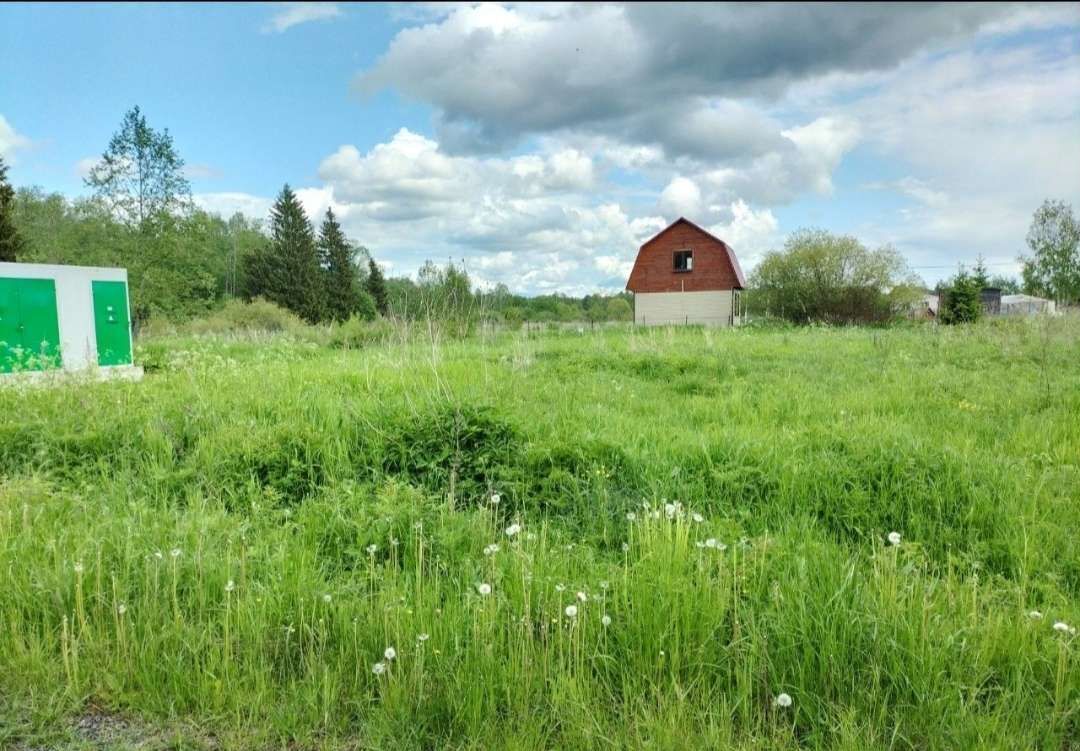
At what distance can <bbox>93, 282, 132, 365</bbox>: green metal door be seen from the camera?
11.8m

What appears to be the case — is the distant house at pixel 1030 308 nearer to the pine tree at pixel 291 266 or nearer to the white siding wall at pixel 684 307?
the white siding wall at pixel 684 307

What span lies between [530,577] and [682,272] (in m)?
34.5

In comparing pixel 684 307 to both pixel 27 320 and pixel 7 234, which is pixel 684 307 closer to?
pixel 27 320

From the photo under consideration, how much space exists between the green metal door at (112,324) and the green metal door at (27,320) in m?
0.83

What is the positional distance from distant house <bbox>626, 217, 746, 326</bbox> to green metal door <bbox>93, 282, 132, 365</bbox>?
2828 cm

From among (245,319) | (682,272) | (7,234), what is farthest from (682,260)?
(7,234)

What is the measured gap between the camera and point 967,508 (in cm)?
409

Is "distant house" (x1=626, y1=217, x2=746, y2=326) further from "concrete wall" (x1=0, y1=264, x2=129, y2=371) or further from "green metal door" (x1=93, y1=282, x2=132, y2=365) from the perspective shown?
"concrete wall" (x1=0, y1=264, x2=129, y2=371)

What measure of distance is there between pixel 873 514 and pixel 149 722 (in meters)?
4.33

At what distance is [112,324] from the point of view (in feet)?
39.6

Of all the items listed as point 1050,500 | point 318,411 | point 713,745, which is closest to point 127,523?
point 318,411

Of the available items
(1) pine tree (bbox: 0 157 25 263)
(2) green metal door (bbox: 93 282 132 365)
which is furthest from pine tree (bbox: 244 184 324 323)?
(2) green metal door (bbox: 93 282 132 365)

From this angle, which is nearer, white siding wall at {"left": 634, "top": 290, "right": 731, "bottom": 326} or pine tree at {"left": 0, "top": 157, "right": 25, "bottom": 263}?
pine tree at {"left": 0, "top": 157, "right": 25, "bottom": 263}

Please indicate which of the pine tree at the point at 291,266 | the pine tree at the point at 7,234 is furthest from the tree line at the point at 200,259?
the pine tree at the point at 291,266
